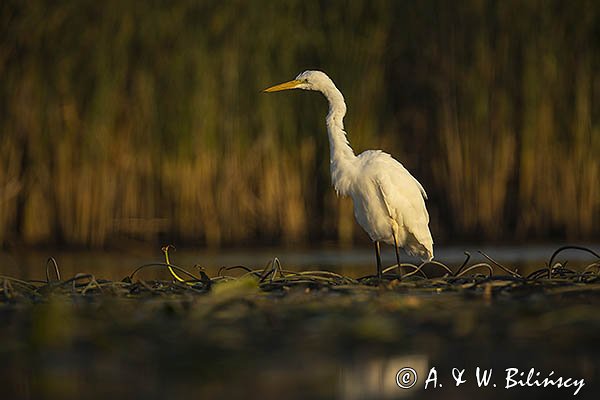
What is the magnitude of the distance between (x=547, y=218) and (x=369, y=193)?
3.66m

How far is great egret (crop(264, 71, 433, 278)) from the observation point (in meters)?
7.24

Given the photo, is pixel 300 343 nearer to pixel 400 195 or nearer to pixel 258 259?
pixel 400 195

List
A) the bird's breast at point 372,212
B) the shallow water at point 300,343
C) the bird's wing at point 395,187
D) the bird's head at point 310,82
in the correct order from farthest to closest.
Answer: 1. the bird's head at point 310,82
2. the bird's breast at point 372,212
3. the bird's wing at point 395,187
4. the shallow water at point 300,343

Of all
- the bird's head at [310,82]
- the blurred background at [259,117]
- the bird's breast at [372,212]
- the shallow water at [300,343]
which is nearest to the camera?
the shallow water at [300,343]

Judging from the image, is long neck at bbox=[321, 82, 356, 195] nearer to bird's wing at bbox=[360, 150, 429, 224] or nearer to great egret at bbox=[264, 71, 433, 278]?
great egret at bbox=[264, 71, 433, 278]

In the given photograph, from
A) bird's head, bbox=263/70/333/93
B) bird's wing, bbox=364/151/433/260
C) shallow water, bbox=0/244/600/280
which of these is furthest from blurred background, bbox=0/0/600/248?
bird's wing, bbox=364/151/433/260

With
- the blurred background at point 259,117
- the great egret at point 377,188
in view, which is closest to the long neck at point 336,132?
the great egret at point 377,188

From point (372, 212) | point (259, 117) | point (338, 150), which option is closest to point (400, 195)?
point (372, 212)

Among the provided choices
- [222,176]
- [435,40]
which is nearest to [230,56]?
[222,176]

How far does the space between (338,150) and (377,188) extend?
1.21 feet

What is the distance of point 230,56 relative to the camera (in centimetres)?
1073

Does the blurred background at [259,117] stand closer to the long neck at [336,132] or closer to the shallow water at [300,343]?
the long neck at [336,132]

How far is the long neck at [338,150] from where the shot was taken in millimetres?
7340

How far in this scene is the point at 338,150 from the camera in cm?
739
